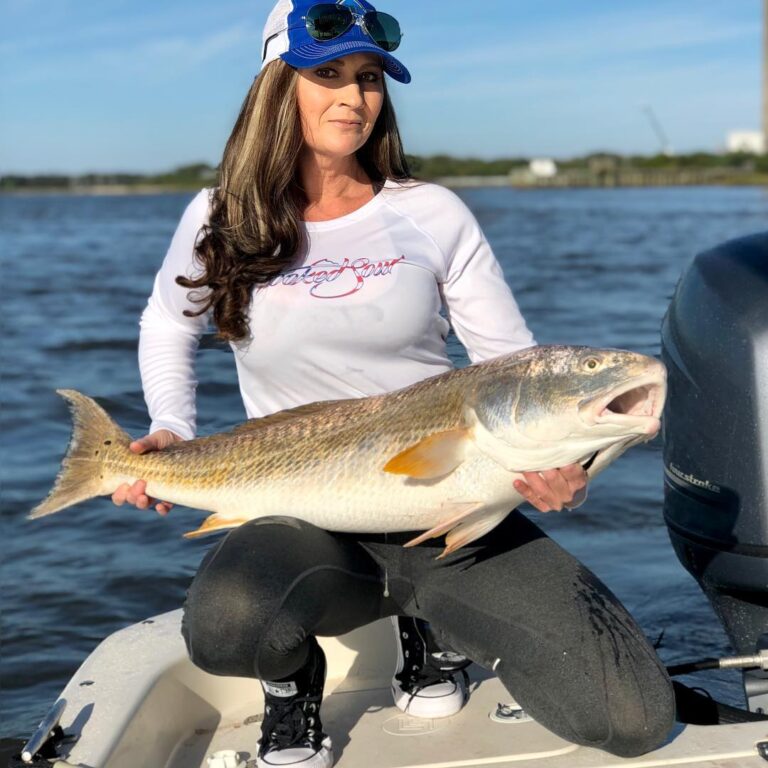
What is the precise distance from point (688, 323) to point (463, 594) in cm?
136

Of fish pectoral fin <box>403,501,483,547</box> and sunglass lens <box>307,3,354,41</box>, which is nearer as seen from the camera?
fish pectoral fin <box>403,501,483,547</box>

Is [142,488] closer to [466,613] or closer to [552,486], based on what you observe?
[466,613]

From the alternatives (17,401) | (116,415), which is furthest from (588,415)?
(17,401)

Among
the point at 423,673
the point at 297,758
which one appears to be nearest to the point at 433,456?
the point at 297,758

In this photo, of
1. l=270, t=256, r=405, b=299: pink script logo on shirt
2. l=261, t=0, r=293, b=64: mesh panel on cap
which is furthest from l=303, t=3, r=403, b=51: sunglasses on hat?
l=270, t=256, r=405, b=299: pink script logo on shirt

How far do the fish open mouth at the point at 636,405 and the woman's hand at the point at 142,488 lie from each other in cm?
132

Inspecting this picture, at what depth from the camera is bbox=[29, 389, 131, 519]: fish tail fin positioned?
358 centimetres

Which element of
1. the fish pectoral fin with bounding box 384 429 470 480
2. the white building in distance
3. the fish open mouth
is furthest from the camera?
the white building in distance

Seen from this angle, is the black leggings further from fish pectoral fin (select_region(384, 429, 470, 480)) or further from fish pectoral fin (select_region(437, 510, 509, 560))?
fish pectoral fin (select_region(384, 429, 470, 480))

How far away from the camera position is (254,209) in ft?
12.2

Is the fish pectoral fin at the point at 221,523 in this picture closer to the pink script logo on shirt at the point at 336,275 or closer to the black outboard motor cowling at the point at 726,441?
the pink script logo on shirt at the point at 336,275

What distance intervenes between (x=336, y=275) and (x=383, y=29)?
746 mm

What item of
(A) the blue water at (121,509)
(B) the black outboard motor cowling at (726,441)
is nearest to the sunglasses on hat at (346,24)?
(A) the blue water at (121,509)

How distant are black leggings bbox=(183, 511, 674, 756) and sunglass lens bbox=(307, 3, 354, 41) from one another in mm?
1403
